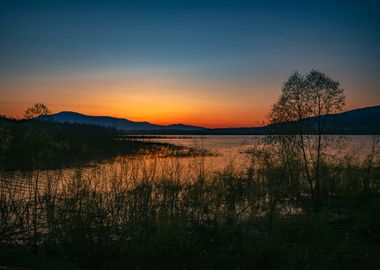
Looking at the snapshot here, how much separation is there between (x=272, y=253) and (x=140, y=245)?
3.02 m

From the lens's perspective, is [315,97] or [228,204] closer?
[228,204]

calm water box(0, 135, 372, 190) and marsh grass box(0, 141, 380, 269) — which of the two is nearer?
marsh grass box(0, 141, 380, 269)

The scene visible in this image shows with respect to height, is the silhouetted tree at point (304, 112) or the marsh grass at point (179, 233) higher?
the silhouetted tree at point (304, 112)

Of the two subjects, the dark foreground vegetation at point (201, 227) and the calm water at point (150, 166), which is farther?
the calm water at point (150, 166)

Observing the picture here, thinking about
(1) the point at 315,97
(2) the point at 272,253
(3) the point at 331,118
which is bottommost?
(2) the point at 272,253

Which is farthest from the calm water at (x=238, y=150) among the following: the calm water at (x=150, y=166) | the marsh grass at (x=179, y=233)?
the marsh grass at (x=179, y=233)

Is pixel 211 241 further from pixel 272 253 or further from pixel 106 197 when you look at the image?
pixel 106 197

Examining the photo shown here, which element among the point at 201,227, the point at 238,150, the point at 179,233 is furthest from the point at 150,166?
the point at 179,233

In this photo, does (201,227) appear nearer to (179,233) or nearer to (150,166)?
(179,233)

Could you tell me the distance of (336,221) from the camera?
1041cm

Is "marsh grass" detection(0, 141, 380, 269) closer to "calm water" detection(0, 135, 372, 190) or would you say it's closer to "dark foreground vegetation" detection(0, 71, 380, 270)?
"dark foreground vegetation" detection(0, 71, 380, 270)

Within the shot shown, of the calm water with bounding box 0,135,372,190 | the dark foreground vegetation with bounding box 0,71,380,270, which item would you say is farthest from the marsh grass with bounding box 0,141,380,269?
the calm water with bounding box 0,135,372,190

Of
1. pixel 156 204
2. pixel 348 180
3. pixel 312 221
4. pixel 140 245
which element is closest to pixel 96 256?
Result: pixel 140 245

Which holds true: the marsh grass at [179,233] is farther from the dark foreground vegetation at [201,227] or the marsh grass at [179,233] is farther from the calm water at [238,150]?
the calm water at [238,150]
